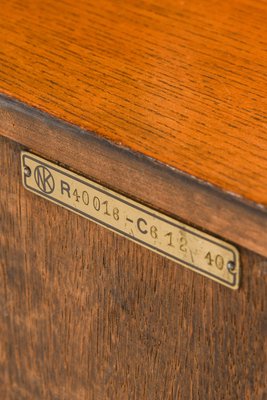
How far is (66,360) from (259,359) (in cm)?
26

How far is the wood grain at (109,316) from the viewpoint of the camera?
81 centimetres

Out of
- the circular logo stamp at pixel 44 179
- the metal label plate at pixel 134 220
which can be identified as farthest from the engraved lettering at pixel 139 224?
the circular logo stamp at pixel 44 179

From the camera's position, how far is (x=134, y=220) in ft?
2.68

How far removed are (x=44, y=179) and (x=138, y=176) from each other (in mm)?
133

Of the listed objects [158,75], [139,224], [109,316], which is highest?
[158,75]

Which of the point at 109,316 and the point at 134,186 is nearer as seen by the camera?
the point at 134,186

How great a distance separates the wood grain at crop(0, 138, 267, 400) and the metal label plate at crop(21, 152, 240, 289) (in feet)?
0.05

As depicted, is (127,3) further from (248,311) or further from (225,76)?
(248,311)

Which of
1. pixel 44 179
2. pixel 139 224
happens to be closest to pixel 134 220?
pixel 139 224

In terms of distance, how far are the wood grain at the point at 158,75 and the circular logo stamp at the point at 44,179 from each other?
0.07m

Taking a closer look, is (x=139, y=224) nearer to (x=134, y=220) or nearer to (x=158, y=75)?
(x=134, y=220)

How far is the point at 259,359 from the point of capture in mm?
796

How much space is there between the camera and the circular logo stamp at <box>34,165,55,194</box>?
2.87 feet

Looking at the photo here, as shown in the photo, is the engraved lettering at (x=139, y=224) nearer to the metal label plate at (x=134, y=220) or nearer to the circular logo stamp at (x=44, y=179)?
the metal label plate at (x=134, y=220)
